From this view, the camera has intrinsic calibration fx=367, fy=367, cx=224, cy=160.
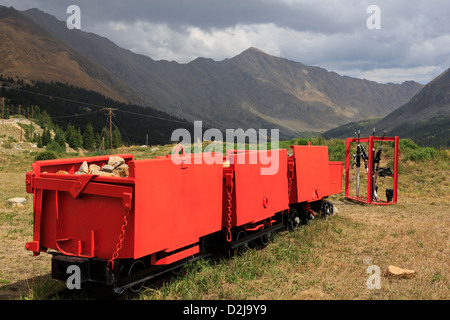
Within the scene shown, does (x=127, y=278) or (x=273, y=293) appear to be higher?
(x=127, y=278)

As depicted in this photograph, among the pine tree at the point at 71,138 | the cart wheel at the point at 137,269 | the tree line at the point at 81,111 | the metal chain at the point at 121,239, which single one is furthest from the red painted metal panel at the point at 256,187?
the tree line at the point at 81,111

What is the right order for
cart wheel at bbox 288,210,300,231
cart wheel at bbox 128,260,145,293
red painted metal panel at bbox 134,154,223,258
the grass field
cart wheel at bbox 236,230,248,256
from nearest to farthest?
red painted metal panel at bbox 134,154,223,258, cart wheel at bbox 128,260,145,293, the grass field, cart wheel at bbox 236,230,248,256, cart wheel at bbox 288,210,300,231

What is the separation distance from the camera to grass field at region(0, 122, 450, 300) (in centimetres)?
596

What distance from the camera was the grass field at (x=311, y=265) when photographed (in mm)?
5961

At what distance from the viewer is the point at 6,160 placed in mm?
42781

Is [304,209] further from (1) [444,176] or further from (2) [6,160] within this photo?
(2) [6,160]

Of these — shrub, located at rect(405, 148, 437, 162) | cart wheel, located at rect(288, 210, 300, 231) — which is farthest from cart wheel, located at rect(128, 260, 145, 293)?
shrub, located at rect(405, 148, 437, 162)

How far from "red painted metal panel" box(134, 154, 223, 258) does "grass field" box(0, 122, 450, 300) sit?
0.84m

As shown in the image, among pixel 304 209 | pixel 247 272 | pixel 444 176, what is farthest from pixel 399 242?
pixel 444 176

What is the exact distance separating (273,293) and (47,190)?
12.8 ft

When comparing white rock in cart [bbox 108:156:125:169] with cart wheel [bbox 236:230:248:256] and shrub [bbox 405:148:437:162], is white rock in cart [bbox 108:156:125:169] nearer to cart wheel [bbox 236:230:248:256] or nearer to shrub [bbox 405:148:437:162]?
cart wheel [bbox 236:230:248:256]

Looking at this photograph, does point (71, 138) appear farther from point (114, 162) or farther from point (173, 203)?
point (173, 203)

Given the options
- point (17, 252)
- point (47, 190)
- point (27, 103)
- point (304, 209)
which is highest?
point (27, 103)

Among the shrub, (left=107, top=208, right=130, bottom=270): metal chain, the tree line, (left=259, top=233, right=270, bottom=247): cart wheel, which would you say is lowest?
(left=259, top=233, right=270, bottom=247): cart wheel
